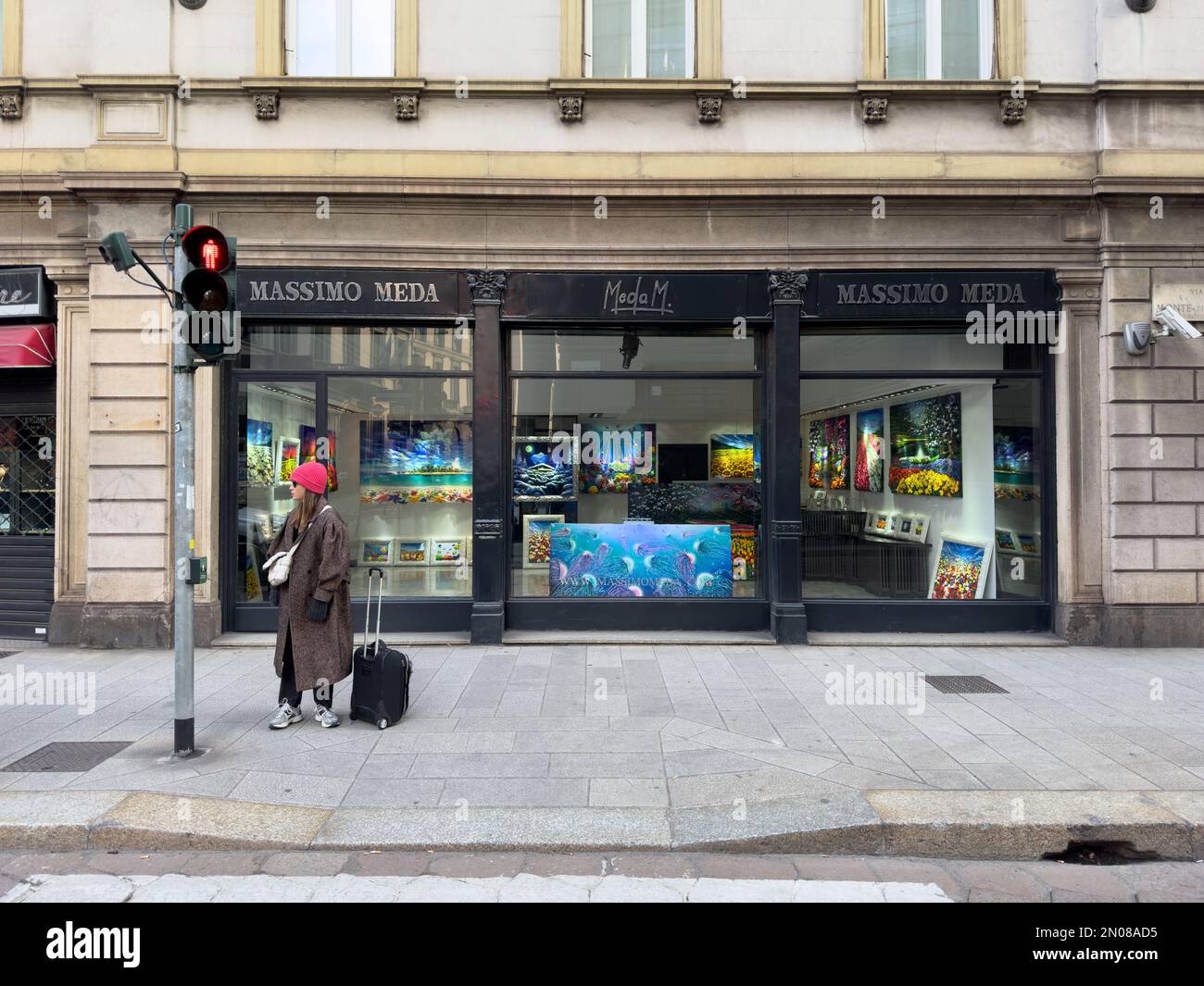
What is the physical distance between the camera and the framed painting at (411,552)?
33.2 feet

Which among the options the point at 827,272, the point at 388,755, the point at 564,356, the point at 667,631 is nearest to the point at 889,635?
the point at 667,631

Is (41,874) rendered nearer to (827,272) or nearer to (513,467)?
(513,467)

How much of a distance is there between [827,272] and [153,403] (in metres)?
8.00

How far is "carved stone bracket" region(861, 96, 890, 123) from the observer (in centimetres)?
938

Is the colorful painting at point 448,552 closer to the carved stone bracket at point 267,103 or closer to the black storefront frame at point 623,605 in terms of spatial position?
the black storefront frame at point 623,605

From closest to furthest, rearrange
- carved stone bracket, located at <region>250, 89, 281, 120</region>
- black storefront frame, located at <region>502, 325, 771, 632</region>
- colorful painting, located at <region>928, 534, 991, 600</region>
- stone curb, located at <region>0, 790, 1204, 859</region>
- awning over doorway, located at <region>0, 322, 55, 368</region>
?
1. stone curb, located at <region>0, 790, 1204, 859</region>
2. carved stone bracket, located at <region>250, 89, 281, 120</region>
3. awning over doorway, located at <region>0, 322, 55, 368</region>
4. black storefront frame, located at <region>502, 325, 771, 632</region>
5. colorful painting, located at <region>928, 534, 991, 600</region>

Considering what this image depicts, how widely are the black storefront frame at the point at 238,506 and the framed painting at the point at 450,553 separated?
1.73 feet

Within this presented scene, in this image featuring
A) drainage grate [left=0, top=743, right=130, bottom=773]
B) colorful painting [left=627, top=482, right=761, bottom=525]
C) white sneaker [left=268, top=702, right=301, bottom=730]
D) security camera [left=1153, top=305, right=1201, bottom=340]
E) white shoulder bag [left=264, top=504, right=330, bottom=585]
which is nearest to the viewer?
drainage grate [left=0, top=743, right=130, bottom=773]

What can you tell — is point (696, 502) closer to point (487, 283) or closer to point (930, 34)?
point (487, 283)

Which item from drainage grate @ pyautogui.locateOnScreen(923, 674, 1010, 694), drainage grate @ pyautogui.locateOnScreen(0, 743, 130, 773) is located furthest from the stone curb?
drainage grate @ pyautogui.locateOnScreen(923, 674, 1010, 694)

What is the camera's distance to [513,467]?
9.93 m

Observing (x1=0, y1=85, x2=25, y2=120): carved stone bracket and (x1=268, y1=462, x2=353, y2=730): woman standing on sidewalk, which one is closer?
(x1=268, y1=462, x2=353, y2=730): woman standing on sidewalk

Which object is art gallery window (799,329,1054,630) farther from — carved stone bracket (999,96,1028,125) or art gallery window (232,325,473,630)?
art gallery window (232,325,473,630)

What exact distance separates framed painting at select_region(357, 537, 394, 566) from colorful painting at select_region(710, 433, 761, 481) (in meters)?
4.23
